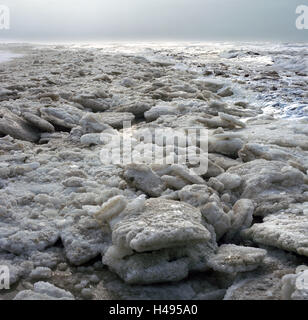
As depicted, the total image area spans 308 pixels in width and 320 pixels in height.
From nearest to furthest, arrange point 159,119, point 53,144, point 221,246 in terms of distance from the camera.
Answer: point 221,246, point 53,144, point 159,119

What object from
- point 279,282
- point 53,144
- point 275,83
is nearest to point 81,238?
point 279,282

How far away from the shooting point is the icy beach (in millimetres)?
1975

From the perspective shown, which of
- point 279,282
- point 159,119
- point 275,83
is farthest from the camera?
point 275,83

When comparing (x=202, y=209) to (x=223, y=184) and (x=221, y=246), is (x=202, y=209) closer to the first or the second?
(x=221, y=246)

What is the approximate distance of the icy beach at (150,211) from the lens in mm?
1975

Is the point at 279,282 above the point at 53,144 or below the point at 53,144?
below

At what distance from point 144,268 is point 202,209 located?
64 centimetres

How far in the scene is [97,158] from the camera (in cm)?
361

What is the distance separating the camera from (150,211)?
2.30 metres

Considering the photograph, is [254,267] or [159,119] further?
[159,119]
